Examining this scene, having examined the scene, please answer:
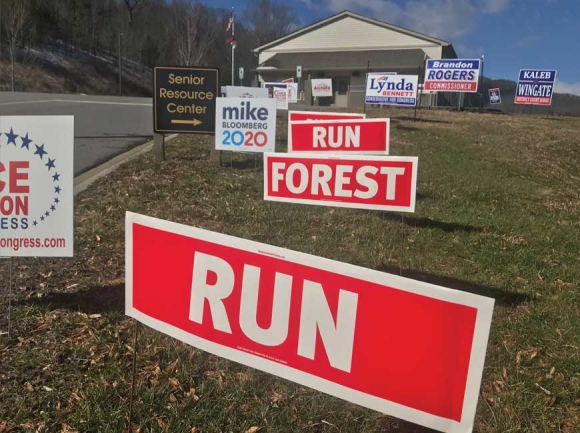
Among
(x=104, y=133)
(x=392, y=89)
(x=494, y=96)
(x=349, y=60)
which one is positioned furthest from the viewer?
(x=349, y=60)

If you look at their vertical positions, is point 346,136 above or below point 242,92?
below

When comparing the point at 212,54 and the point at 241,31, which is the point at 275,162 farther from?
the point at 241,31

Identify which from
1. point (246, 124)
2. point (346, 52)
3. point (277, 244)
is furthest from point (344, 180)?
point (346, 52)

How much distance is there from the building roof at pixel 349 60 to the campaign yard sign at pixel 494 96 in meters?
6.32

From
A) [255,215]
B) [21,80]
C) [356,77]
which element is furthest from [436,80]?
[21,80]

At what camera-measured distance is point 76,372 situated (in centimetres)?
279

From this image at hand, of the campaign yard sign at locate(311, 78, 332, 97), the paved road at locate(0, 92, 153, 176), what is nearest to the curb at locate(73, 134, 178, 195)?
the paved road at locate(0, 92, 153, 176)

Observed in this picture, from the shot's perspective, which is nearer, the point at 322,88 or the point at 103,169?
the point at 103,169

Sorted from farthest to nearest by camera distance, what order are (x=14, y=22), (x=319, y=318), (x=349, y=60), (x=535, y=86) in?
1. (x=349, y=60)
2. (x=14, y=22)
3. (x=535, y=86)
4. (x=319, y=318)

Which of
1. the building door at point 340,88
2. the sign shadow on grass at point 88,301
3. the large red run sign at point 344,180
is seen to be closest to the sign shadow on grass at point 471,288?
the large red run sign at point 344,180

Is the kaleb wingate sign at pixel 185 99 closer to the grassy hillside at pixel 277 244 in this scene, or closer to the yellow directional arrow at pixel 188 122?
the yellow directional arrow at pixel 188 122

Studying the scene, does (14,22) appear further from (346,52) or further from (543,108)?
(543,108)

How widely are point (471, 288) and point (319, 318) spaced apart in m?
2.89

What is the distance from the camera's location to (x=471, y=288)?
4316mm
